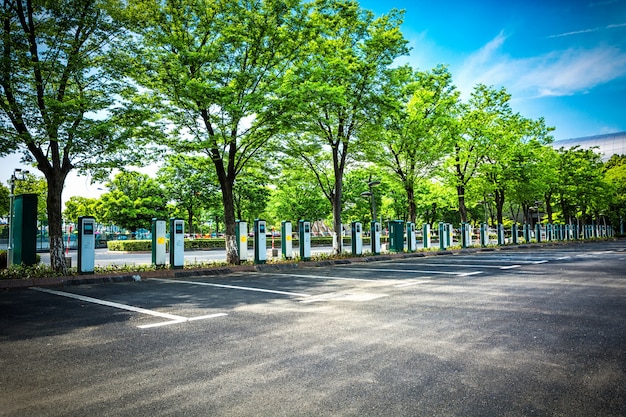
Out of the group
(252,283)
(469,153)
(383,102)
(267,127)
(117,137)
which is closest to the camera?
(252,283)

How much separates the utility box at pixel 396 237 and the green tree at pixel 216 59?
1047cm

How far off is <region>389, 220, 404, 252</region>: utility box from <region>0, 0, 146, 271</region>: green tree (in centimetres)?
1434

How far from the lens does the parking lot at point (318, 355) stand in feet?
8.99

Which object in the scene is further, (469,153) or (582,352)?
(469,153)

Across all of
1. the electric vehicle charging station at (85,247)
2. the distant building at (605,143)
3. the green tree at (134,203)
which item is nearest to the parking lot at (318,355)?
the electric vehicle charging station at (85,247)

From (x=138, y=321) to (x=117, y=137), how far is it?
25.5ft

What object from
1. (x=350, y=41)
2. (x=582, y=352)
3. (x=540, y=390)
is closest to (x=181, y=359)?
(x=540, y=390)

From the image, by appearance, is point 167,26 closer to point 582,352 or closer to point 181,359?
point 181,359

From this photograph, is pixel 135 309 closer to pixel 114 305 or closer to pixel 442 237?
pixel 114 305

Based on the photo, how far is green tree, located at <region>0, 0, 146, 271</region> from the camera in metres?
10.1

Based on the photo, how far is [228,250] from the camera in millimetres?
13984

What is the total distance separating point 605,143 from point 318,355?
106 meters

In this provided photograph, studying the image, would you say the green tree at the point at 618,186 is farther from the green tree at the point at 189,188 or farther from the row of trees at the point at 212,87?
the green tree at the point at 189,188

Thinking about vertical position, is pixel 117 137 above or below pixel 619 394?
above
